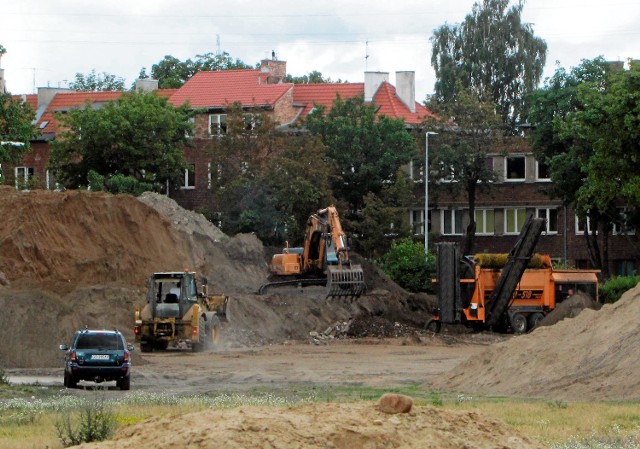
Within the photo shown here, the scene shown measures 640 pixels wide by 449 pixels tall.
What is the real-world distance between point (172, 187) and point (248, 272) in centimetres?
2253

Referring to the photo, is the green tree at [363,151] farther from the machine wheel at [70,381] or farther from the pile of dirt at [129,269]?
the machine wheel at [70,381]

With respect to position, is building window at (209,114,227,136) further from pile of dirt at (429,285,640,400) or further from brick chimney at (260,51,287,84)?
pile of dirt at (429,285,640,400)

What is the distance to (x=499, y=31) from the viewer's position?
9319 cm

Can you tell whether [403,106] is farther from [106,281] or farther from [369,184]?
[106,281]

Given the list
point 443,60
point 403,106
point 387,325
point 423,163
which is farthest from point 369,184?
point 387,325

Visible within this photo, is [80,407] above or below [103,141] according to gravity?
below

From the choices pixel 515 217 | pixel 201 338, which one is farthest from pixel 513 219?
pixel 201 338

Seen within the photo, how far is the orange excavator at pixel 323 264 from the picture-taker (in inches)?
2013

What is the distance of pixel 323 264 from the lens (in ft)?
181

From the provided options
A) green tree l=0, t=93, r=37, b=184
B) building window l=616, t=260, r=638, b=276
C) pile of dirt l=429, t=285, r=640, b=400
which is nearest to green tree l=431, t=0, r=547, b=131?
building window l=616, t=260, r=638, b=276

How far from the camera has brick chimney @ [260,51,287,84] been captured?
93.4 meters

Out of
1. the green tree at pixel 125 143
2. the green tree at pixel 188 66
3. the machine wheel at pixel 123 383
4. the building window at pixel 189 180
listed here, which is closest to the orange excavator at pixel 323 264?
the machine wheel at pixel 123 383

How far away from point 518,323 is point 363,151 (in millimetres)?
27345

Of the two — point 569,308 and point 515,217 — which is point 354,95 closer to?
point 515,217
